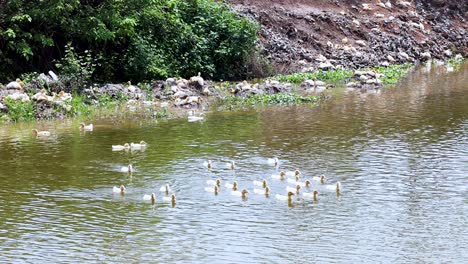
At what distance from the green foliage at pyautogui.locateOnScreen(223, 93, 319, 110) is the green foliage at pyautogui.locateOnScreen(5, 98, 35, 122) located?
420cm

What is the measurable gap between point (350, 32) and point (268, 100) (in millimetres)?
9606

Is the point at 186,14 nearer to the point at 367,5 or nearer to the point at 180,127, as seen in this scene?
the point at 180,127

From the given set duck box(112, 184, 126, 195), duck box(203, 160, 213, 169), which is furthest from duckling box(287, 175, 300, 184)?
duck box(112, 184, 126, 195)

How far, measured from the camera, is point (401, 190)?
36.3ft

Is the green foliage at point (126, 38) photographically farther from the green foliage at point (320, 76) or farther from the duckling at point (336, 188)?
the duckling at point (336, 188)

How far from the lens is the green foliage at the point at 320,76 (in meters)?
22.3

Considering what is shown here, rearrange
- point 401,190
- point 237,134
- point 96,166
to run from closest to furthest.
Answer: point 401,190 < point 96,166 < point 237,134

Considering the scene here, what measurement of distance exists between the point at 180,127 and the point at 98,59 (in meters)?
5.34

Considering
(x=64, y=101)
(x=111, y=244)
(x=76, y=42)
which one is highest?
(x=76, y=42)

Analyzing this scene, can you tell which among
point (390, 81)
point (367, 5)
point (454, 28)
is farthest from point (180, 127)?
point (454, 28)

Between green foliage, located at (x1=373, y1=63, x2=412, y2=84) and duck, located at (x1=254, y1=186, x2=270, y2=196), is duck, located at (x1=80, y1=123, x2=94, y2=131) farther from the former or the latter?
green foliage, located at (x1=373, y1=63, x2=412, y2=84)

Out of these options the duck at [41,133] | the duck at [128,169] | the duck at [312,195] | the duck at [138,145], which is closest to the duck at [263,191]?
the duck at [312,195]

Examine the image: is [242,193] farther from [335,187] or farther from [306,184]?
[335,187]

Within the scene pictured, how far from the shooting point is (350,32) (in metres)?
28.1
